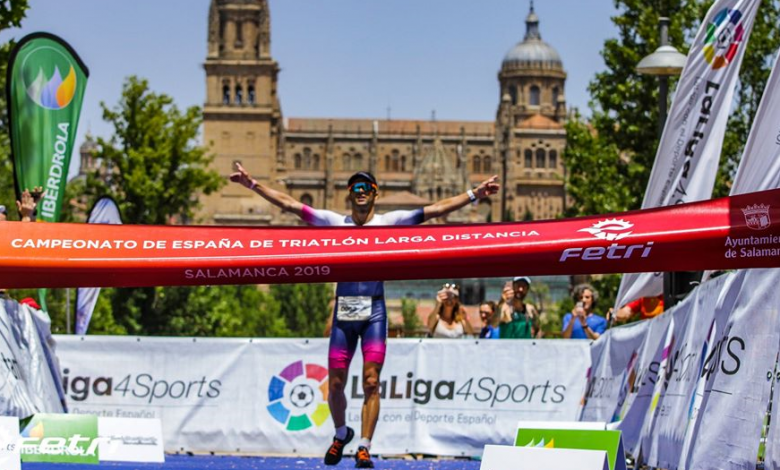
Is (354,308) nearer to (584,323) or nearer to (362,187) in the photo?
(362,187)

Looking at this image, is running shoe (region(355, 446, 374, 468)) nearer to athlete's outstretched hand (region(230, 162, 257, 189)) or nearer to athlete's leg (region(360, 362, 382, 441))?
athlete's leg (region(360, 362, 382, 441))

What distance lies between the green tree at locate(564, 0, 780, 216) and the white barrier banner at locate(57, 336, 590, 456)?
17.7 meters

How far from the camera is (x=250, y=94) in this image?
166750 millimetres

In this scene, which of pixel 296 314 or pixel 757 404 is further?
pixel 296 314

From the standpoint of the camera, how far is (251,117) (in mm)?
166750

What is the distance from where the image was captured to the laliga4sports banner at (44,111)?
585 inches

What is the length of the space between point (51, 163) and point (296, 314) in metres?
115

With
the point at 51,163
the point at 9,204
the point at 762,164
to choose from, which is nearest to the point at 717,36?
the point at 762,164

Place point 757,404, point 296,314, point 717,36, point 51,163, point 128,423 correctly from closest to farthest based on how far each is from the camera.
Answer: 1. point 757,404
2. point 128,423
3. point 717,36
4. point 51,163
5. point 296,314

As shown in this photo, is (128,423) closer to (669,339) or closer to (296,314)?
(669,339)

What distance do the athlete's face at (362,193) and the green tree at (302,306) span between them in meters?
118

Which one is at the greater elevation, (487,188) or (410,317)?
(410,317)

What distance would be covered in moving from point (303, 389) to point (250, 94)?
501ft

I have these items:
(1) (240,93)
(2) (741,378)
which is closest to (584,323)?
(2) (741,378)
